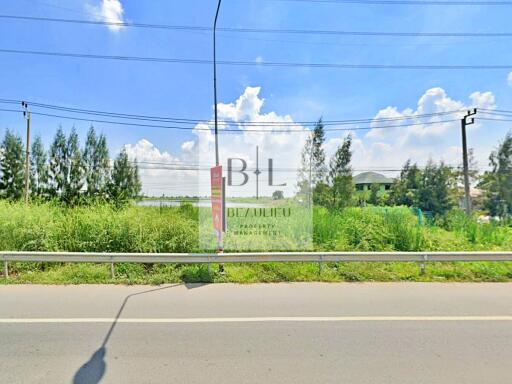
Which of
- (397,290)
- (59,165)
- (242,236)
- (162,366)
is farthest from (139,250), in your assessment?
(59,165)

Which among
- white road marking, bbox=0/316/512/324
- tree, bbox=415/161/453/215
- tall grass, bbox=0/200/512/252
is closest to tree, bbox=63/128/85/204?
tall grass, bbox=0/200/512/252

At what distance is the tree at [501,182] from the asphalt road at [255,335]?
73.8 feet

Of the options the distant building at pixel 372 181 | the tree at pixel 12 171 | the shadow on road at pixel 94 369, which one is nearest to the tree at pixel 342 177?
the shadow on road at pixel 94 369

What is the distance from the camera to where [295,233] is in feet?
28.0

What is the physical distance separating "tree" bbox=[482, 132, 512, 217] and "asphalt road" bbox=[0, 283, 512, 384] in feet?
73.8

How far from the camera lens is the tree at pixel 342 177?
1650cm

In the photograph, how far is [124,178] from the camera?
1193 inches

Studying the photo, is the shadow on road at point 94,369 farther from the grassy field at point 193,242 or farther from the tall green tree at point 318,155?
the tall green tree at point 318,155

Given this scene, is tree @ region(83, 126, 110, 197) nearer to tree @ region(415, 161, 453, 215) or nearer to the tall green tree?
the tall green tree

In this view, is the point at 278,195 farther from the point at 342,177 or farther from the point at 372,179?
the point at 372,179

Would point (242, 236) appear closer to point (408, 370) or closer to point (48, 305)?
point (48, 305)

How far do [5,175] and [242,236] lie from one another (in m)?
32.4

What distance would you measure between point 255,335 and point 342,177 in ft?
51.2

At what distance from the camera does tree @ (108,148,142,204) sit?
97.7 feet
